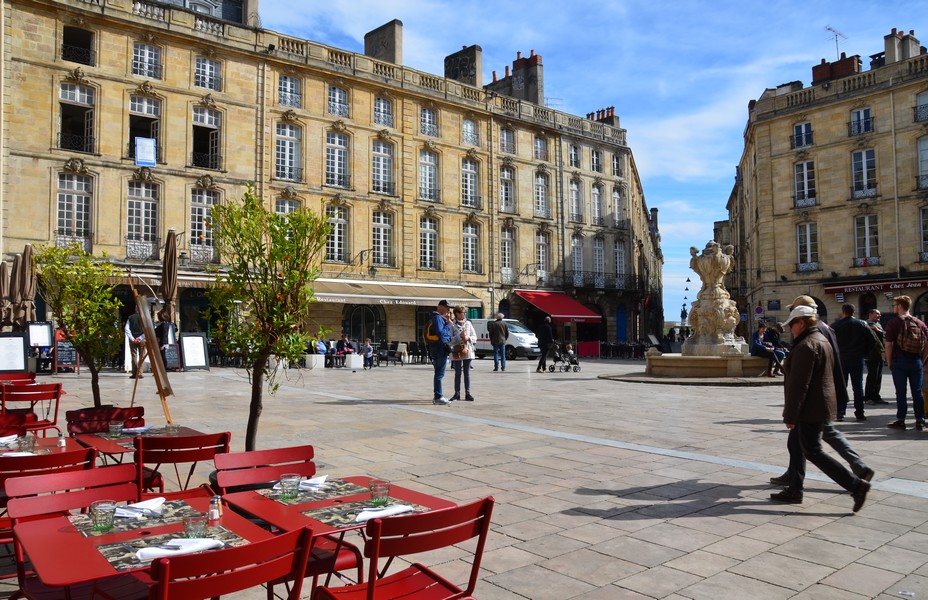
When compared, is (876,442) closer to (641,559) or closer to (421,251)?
(641,559)

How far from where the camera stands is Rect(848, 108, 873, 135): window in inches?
1223

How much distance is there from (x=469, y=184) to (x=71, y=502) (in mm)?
30805

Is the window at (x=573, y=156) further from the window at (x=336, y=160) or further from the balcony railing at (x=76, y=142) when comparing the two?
the balcony railing at (x=76, y=142)

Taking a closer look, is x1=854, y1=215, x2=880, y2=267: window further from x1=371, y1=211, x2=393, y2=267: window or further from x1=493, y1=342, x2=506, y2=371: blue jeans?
x1=371, y1=211, x2=393, y2=267: window

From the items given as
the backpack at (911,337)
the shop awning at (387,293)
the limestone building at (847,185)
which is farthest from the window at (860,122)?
the backpack at (911,337)

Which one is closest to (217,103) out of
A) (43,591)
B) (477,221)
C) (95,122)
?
(95,122)

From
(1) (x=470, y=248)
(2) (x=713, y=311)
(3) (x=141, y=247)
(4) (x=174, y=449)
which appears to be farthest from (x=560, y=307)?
(4) (x=174, y=449)

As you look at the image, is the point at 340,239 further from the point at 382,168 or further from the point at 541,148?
the point at 541,148

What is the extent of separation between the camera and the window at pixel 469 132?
32812 millimetres

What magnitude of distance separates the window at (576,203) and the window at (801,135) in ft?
33.6

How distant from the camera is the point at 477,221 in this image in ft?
109

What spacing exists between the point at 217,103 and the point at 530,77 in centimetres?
1781

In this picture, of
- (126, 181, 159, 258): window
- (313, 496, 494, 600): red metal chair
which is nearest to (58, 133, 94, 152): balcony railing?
(126, 181, 159, 258): window

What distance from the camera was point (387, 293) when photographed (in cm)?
2861
